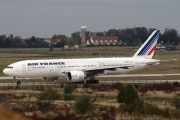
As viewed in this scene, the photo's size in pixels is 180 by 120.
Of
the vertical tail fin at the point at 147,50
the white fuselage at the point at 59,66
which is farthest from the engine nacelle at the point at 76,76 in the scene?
the vertical tail fin at the point at 147,50

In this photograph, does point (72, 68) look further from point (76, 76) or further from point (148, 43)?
point (148, 43)

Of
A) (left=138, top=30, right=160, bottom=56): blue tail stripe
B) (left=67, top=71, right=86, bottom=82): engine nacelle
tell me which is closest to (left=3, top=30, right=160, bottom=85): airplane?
(left=67, top=71, right=86, bottom=82): engine nacelle

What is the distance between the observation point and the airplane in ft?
177

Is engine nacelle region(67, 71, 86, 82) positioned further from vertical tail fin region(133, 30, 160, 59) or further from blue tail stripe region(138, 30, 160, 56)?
blue tail stripe region(138, 30, 160, 56)

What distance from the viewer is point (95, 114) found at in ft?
86.4

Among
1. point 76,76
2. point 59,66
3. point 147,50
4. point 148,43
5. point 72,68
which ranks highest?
point 148,43

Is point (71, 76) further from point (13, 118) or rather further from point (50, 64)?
point (13, 118)

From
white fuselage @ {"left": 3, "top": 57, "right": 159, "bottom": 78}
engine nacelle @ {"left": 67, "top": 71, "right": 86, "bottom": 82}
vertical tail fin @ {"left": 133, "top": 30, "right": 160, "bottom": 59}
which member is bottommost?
engine nacelle @ {"left": 67, "top": 71, "right": 86, "bottom": 82}

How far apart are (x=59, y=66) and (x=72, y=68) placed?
1.87 meters

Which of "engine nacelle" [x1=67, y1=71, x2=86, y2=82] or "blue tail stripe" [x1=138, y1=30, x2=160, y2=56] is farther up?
"blue tail stripe" [x1=138, y1=30, x2=160, y2=56]

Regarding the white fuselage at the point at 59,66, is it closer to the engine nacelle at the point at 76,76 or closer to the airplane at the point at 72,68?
the airplane at the point at 72,68

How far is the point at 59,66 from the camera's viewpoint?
55.1 meters

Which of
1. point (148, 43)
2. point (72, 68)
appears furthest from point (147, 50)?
point (72, 68)

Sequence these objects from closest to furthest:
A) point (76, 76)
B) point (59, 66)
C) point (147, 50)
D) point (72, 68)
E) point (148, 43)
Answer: point (76, 76), point (59, 66), point (72, 68), point (147, 50), point (148, 43)
